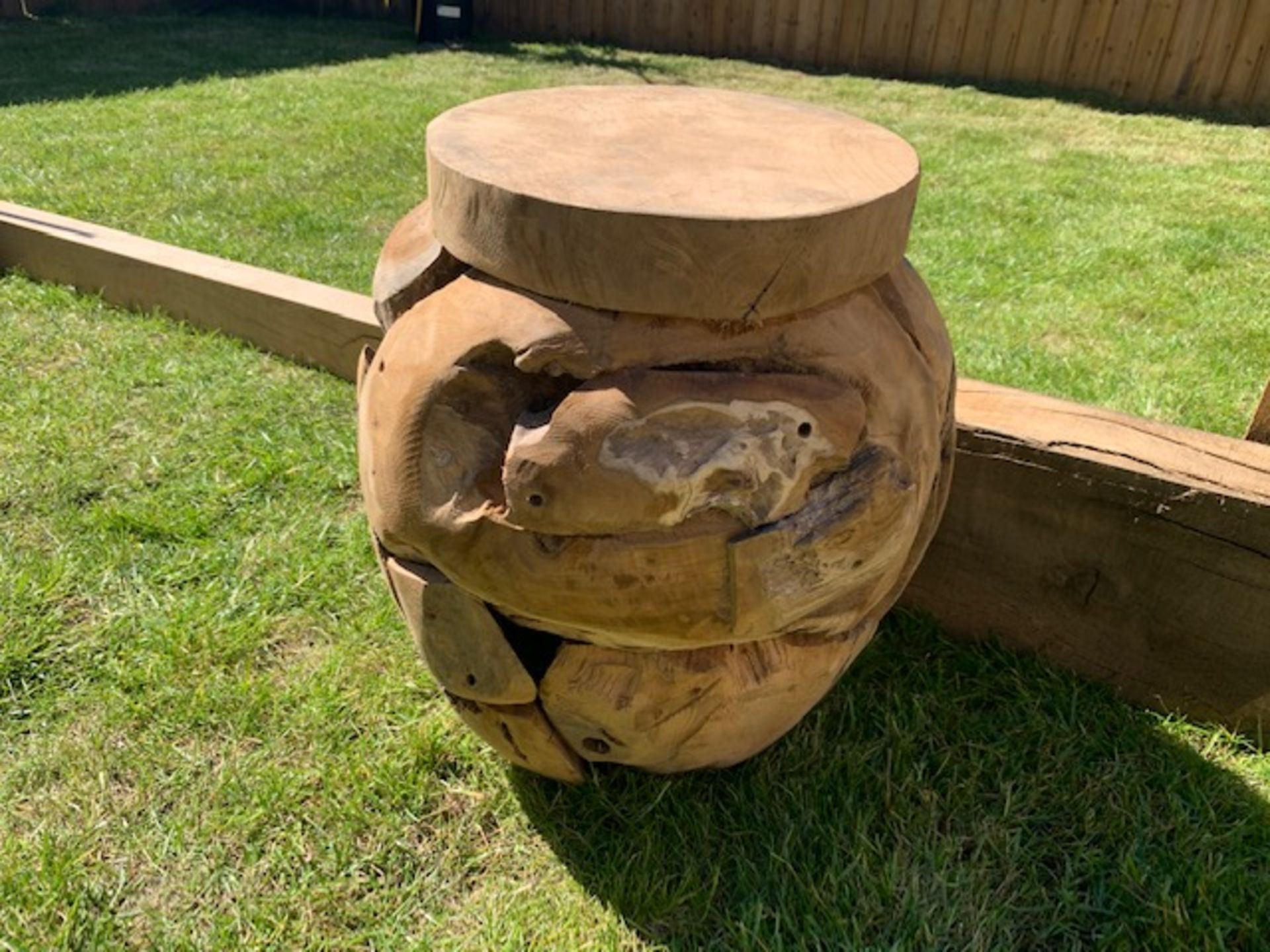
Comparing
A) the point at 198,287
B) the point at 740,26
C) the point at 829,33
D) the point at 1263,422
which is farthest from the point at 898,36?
the point at 1263,422

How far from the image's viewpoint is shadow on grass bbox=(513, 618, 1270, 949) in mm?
1634

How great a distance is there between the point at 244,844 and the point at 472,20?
376 inches

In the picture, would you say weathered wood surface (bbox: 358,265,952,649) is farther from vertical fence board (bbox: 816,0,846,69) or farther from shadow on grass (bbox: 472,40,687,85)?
vertical fence board (bbox: 816,0,846,69)

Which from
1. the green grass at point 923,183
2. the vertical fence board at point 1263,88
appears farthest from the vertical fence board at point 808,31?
the vertical fence board at point 1263,88

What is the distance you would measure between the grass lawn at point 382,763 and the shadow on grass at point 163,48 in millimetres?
4369

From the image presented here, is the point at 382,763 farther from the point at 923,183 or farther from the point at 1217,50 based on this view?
the point at 1217,50

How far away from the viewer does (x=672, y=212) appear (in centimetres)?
122

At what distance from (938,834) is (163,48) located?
29.7ft

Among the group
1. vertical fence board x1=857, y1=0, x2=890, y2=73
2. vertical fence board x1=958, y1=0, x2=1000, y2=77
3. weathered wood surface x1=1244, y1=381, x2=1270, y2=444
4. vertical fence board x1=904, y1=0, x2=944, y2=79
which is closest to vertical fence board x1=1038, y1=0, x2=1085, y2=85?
vertical fence board x1=958, y1=0, x2=1000, y2=77

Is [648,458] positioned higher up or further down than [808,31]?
higher up

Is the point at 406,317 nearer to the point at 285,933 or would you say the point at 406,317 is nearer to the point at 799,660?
the point at 799,660

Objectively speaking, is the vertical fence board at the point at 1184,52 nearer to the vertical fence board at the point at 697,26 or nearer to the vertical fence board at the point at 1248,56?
the vertical fence board at the point at 1248,56

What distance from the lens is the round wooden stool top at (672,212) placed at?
1.23 m

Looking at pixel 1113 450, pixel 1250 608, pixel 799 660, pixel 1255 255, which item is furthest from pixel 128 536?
pixel 1255 255
